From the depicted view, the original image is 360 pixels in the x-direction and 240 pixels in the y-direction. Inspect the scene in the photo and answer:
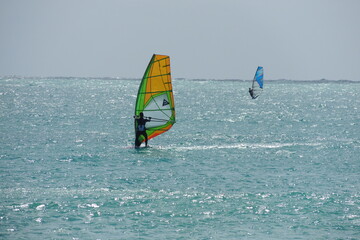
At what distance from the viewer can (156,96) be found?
37.8m

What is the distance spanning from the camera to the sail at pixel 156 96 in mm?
37594

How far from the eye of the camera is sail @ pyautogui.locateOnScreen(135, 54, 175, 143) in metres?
37.6

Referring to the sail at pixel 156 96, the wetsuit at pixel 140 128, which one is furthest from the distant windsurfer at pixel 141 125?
the sail at pixel 156 96

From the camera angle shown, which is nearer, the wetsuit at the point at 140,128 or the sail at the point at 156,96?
the wetsuit at the point at 140,128

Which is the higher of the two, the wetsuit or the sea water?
the wetsuit

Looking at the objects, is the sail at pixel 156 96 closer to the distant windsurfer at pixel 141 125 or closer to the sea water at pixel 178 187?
the distant windsurfer at pixel 141 125

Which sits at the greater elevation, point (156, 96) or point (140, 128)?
point (156, 96)

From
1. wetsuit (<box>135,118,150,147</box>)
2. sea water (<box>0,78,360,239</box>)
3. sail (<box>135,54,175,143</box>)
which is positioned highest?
sail (<box>135,54,175,143</box>)

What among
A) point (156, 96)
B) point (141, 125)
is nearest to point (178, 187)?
point (141, 125)

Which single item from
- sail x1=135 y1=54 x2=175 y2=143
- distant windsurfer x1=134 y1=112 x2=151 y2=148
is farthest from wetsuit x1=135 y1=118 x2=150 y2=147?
sail x1=135 y1=54 x2=175 y2=143

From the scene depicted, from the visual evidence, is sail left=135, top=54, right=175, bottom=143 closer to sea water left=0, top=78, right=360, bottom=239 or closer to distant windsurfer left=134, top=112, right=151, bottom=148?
distant windsurfer left=134, top=112, right=151, bottom=148

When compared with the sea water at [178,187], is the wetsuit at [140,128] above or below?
above

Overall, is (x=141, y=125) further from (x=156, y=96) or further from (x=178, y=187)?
(x=178, y=187)

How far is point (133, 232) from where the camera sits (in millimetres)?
19375
